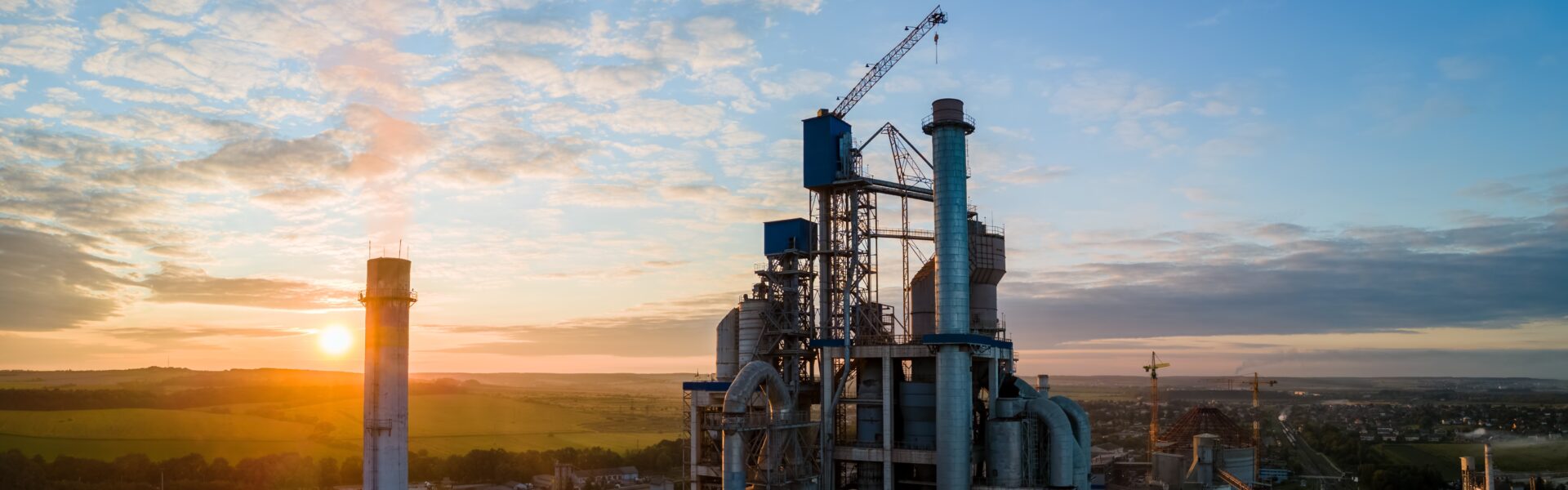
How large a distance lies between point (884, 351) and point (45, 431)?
147m

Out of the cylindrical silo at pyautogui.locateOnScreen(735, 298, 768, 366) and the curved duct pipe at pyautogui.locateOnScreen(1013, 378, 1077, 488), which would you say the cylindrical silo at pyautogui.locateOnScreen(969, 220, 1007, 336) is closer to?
the curved duct pipe at pyautogui.locateOnScreen(1013, 378, 1077, 488)

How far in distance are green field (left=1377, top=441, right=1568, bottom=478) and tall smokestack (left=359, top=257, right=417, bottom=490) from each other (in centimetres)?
15186

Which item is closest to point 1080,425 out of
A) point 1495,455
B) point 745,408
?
point 745,408

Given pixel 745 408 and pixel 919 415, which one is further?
pixel 919 415

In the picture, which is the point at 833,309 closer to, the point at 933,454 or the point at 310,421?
the point at 933,454

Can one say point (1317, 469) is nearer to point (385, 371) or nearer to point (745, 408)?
point (745, 408)

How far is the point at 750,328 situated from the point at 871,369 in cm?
819

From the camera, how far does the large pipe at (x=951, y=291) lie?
5781 cm

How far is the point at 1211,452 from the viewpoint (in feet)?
395

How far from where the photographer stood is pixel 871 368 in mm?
64438

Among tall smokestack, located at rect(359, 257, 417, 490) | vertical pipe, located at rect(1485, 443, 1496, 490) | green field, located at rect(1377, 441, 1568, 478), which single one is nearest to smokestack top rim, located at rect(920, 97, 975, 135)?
tall smokestack, located at rect(359, 257, 417, 490)

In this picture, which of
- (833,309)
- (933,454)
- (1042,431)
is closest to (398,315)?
(833,309)

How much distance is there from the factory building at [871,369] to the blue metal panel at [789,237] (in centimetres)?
8

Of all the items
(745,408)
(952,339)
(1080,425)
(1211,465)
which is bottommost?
(1211,465)
